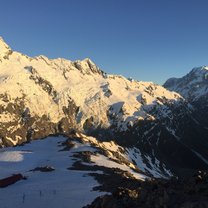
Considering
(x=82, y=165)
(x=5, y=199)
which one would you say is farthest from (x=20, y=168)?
(x=5, y=199)

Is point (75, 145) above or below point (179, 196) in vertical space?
above

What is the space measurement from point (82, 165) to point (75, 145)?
162ft

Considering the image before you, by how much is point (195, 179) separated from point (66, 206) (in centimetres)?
2056

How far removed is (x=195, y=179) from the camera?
33906 millimetres

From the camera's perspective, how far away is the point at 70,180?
234 ft

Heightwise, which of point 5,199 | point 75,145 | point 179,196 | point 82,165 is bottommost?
point 179,196

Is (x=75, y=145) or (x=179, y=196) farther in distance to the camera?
(x=75, y=145)

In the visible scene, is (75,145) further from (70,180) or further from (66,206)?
(66,206)

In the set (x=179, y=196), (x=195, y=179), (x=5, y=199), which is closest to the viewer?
(x=179, y=196)

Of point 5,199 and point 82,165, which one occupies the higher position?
point 82,165

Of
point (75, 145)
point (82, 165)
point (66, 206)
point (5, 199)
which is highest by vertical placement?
point (75, 145)

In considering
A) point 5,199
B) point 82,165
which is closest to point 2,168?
point 82,165

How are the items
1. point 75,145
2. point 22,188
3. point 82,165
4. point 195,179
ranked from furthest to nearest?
point 75,145, point 82,165, point 22,188, point 195,179

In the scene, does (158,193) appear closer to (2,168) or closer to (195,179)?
(195,179)
